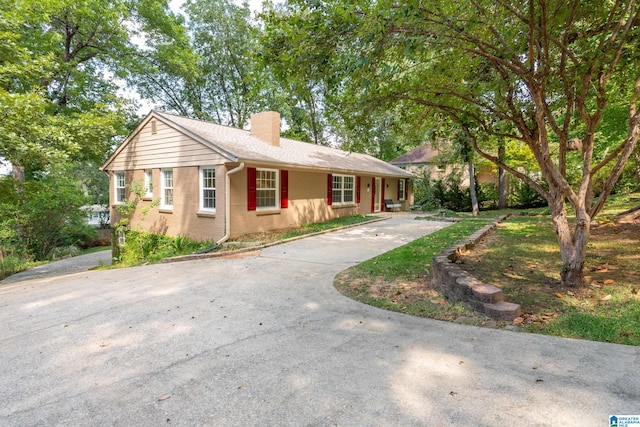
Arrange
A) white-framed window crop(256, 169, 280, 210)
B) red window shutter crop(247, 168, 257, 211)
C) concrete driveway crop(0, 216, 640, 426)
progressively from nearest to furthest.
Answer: concrete driveway crop(0, 216, 640, 426) < red window shutter crop(247, 168, 257, 211) < white-framed window crop(256, 169, 280, 210)

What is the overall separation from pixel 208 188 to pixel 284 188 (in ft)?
8.87

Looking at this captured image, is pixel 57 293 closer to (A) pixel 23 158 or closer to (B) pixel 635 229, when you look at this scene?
(A) pixel 23 158

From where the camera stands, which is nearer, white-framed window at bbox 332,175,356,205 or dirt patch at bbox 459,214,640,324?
dirt patch at bbox 459,214,640,324

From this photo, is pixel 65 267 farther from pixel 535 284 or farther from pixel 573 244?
pixel 573 244

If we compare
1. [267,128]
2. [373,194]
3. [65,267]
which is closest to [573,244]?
[267,128]

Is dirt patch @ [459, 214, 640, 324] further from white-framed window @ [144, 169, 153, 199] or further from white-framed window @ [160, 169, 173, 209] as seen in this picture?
white-framed window @ [144, 169, 153, 199]

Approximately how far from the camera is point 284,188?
12383 millimetres

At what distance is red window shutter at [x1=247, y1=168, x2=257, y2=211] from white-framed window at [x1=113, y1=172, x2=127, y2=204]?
7.45m

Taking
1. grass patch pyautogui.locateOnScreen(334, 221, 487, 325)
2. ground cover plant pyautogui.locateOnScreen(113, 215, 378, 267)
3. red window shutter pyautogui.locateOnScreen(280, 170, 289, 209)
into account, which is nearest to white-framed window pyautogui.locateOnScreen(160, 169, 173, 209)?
ground cover plant pyautogui.locateOnScreen(113, 215, 378, 267)

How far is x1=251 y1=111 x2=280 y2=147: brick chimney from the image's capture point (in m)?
14.0

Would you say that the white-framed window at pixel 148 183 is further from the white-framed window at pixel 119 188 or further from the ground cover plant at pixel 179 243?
the white-framed window at pixel 119 188

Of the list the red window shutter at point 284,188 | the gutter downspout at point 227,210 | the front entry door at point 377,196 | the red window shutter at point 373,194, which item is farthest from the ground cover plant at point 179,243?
the front entry door at point 377,196

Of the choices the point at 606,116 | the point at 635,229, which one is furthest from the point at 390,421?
the point at 606,116

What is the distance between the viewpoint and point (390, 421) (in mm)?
2168
